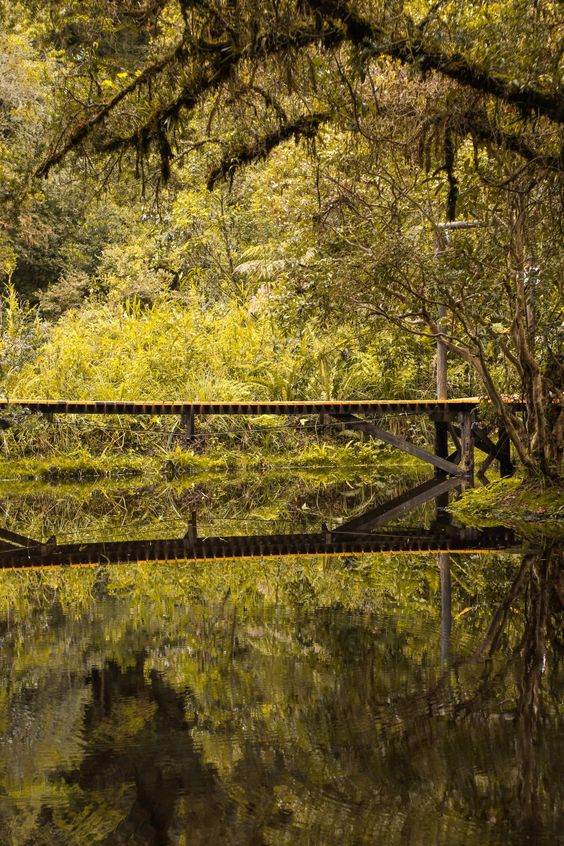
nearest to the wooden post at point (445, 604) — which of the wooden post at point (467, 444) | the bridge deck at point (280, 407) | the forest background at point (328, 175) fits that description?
the forest background at point (328, 175)

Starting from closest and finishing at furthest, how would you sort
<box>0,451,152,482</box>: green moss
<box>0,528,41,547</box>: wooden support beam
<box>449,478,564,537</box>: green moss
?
<box>0,528,41,547</box>: wooden support beam → <box>449,478,564,537</box>: green moss → <box>0,451,152,482</box>: green moss

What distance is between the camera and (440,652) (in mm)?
4078

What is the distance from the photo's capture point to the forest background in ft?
19.2

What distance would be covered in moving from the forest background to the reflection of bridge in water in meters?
1.72

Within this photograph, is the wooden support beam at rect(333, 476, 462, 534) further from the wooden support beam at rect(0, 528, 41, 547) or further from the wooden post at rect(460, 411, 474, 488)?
the wooden support beam at rect(0, 528, 41, 547)

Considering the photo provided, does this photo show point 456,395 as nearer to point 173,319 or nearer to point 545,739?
point 173,319

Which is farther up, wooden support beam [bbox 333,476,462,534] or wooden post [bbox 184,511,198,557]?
wooden support beam [bbox 333,476,462,534]

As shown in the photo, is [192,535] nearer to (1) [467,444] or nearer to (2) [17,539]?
(2) [17,539]

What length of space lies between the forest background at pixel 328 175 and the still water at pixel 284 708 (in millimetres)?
2907

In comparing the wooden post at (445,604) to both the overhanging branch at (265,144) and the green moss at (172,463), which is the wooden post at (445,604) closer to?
the overhanging branch at (265,144)

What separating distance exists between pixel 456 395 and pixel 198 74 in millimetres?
10428

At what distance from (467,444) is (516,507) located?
10.2 feet

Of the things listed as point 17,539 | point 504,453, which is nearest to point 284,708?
point 17,539

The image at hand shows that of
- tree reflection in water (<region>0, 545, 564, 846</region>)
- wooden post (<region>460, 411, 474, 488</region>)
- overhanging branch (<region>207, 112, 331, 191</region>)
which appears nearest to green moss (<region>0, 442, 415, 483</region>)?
wooden post (<region>460, 411, 474, 488</region>)
